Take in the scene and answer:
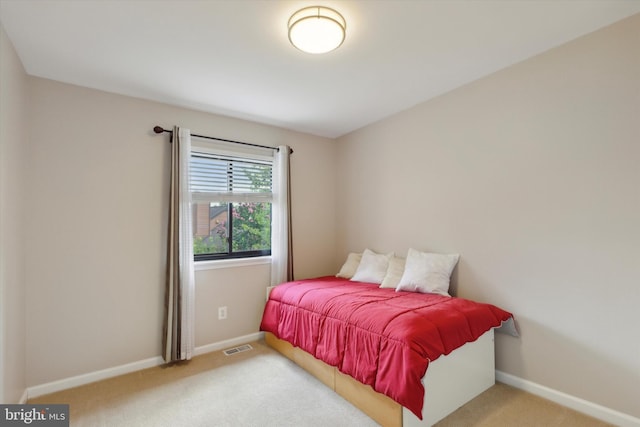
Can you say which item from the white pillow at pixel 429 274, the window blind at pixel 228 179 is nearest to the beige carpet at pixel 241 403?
the white pillow at pixel 429 274

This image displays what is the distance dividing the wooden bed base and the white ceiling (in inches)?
82.4

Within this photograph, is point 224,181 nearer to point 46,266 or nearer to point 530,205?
point 46,266

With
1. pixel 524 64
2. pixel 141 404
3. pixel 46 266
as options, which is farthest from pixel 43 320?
pixel 524 64

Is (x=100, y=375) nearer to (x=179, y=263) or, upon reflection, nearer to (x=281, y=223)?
(x=179, y=263)

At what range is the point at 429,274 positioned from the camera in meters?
2.68

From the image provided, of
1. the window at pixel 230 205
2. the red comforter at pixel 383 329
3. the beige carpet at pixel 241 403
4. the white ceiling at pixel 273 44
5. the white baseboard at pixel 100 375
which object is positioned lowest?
the beige carpet at pixel 241 403

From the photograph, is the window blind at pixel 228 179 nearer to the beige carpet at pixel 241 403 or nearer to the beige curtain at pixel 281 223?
the beige curtain at pixel 281 223

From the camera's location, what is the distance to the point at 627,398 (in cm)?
182

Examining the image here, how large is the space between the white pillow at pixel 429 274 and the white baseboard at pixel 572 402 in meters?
0.77

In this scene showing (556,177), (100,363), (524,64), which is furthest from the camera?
(100,363)

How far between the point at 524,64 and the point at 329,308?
2426mm

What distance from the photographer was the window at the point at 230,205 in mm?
3145

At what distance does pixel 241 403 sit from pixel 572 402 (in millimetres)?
2275

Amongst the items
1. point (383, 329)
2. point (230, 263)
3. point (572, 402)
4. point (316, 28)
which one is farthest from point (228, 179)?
point (572, 402)
